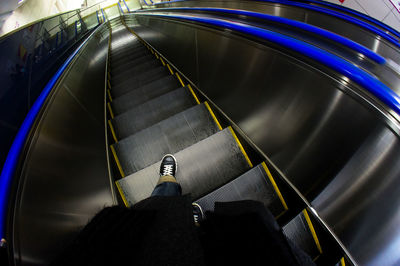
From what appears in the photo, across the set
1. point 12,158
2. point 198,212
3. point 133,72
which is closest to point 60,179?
point 12,158

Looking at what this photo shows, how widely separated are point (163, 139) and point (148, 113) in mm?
561

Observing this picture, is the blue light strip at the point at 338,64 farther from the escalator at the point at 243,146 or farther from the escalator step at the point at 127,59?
the escalator step at the point at 127,59

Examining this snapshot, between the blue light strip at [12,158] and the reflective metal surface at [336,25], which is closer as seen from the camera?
the blue light strip at [12,158]

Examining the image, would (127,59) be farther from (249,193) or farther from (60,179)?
(249,193)

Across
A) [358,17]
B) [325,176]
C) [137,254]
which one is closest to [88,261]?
[137,254]

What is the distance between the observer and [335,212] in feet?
3.70

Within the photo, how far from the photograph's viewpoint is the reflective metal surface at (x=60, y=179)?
31.5 inches

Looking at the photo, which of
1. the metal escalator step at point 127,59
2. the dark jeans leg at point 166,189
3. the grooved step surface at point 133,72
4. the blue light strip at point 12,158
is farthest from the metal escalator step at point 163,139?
the metal escalator step at point 127,59

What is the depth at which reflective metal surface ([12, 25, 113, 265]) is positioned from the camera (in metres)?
0.80

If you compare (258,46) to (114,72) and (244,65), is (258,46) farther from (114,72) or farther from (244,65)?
(114,72)

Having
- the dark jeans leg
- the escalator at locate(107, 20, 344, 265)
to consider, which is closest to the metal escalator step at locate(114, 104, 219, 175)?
the escalator at locate(107, 20, 344, 265)

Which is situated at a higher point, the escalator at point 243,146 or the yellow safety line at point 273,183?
the escalator at point 243,146

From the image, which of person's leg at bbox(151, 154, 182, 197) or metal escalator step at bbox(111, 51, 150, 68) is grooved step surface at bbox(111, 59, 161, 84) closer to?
metal escalator step at bbox(111, 51, 150, 68)

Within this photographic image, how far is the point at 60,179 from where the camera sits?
110 cm
